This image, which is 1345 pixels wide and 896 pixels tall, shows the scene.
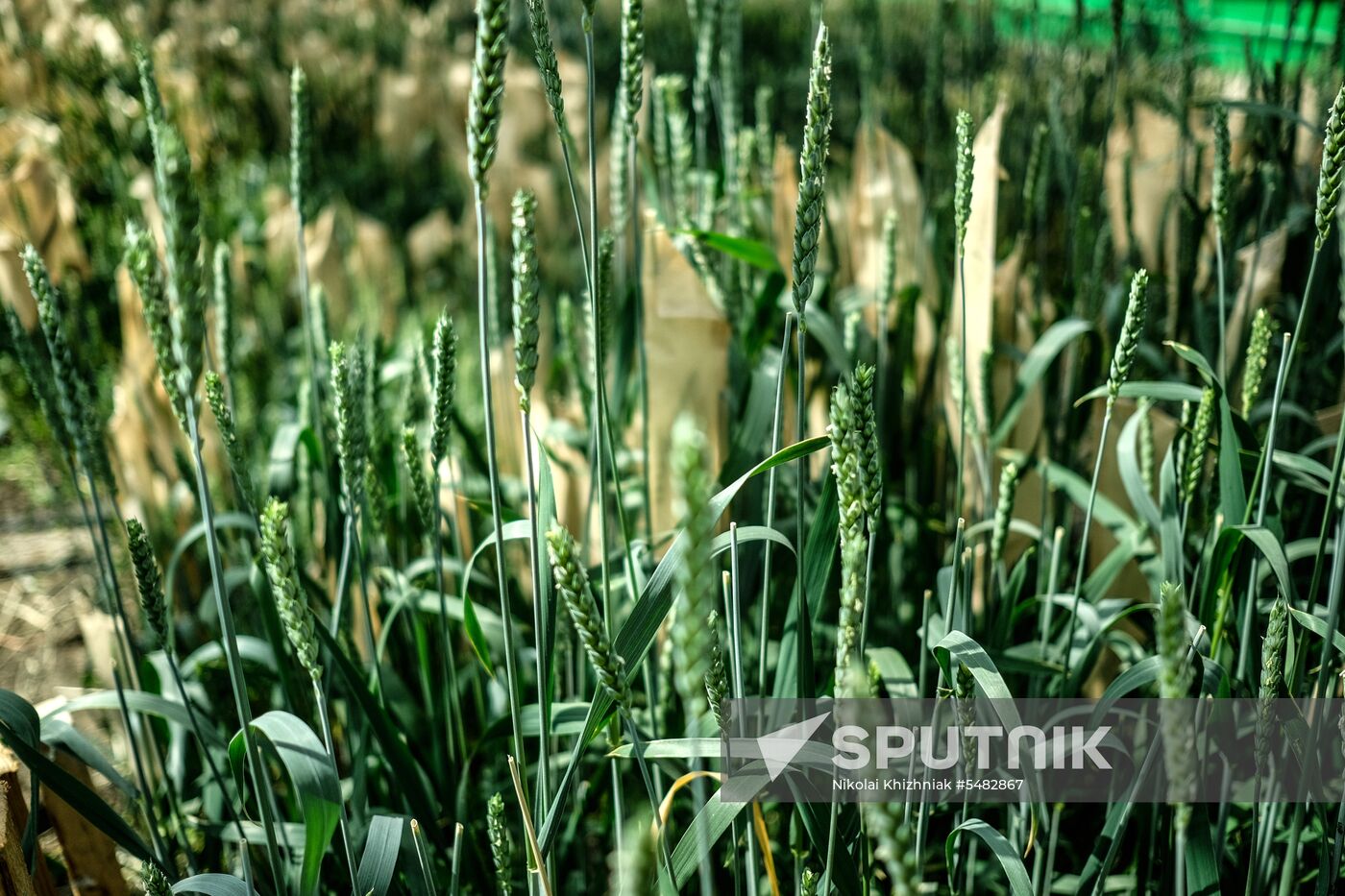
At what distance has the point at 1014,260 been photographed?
123 centimetres

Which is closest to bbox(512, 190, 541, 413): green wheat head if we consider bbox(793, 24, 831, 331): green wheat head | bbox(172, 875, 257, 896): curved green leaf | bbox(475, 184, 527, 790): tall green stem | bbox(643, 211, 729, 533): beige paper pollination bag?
bbox(475, 184, 527, 790): tall green stem

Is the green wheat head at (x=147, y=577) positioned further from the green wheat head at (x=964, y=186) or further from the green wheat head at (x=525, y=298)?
the green wheat head at (x=964, y=186)

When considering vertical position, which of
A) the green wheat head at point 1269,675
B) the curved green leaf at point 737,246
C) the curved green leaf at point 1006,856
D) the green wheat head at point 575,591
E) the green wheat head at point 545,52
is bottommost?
the curved green leaf at point 1006,856

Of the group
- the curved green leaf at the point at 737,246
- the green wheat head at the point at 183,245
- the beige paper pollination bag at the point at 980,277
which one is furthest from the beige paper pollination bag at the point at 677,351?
the green wheat head at the point at 183,245

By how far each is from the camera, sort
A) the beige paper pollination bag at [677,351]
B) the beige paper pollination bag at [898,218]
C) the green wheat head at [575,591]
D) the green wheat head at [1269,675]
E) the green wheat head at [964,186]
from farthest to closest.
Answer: the beige paper pollination bag at [898,218], the beige paper pollination bag at [677,351], the green wheat head at [964,186], the green wheat head at [1269,675], the green wheat head at [575,591]

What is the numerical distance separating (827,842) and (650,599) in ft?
Answer: 0.61

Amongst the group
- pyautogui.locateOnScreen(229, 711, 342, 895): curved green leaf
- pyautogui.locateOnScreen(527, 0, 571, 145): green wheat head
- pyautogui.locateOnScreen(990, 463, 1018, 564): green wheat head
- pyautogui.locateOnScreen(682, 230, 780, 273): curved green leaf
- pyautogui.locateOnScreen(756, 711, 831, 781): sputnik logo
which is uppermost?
pyautogui.locateOnScreen(527, 0, 571, 145): green wheat head

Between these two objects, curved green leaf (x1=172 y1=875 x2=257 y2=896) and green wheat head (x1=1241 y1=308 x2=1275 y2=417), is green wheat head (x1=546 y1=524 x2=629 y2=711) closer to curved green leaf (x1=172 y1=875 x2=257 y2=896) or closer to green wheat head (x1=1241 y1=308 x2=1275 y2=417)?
curved green leaf (x1=172 y1=875 x2=257 y2=896)

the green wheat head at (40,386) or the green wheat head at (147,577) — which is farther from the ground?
the green wheat head at (40,386)

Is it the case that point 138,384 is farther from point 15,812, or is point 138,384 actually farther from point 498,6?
point 498,6

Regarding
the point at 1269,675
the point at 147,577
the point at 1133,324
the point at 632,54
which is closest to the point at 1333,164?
the point at 1133,324

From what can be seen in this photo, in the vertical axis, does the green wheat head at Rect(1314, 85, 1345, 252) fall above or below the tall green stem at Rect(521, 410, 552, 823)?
above

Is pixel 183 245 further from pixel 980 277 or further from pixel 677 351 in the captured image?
pixel 980 277

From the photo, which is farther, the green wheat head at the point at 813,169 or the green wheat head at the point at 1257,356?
the green wheat head at the point at 1257,356
